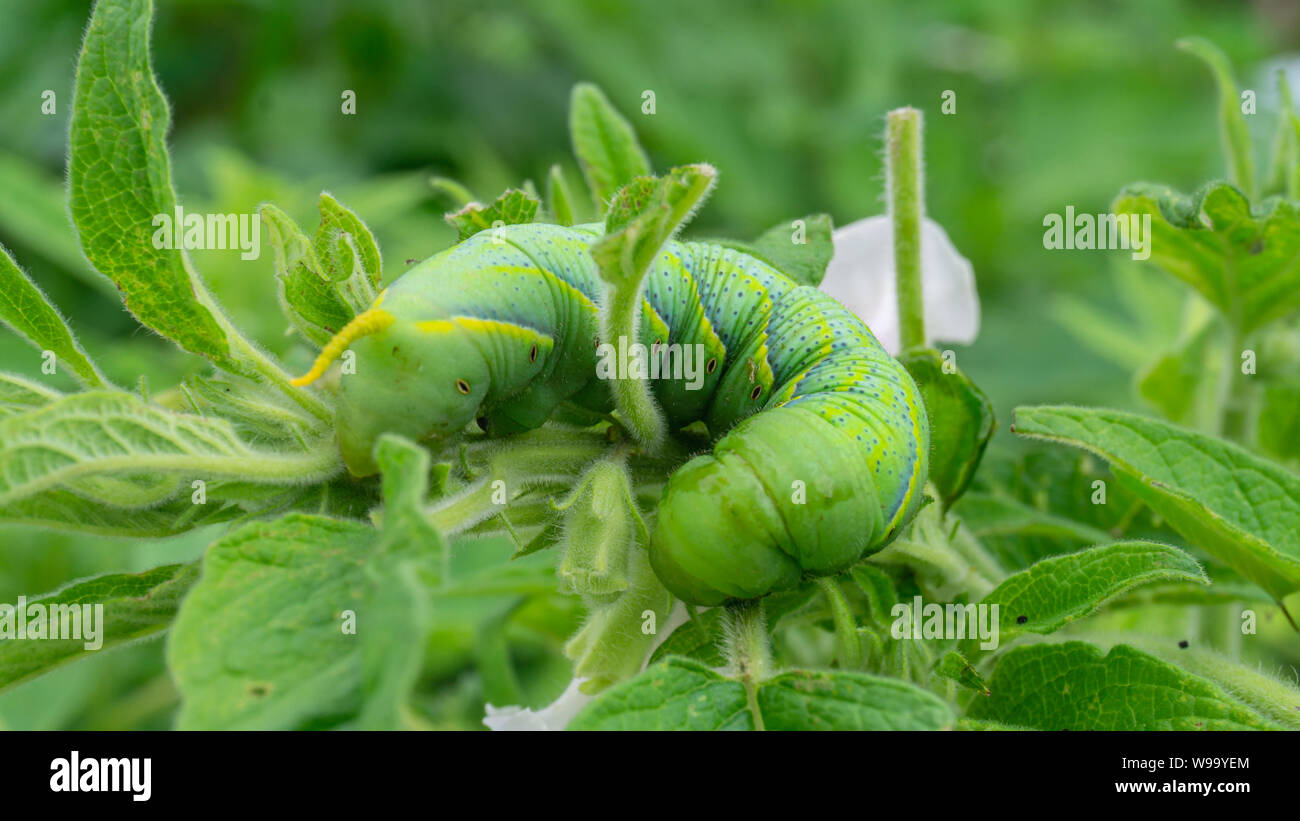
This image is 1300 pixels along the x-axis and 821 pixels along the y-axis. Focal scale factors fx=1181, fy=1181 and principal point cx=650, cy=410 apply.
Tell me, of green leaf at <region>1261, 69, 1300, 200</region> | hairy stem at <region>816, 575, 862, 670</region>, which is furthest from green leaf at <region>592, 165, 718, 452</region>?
green leaf at <region>1261, 69, 1300, 200</region>

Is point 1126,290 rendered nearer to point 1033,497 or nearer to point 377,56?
point 1033,497

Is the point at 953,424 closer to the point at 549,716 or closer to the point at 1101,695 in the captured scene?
the point at 1101,695

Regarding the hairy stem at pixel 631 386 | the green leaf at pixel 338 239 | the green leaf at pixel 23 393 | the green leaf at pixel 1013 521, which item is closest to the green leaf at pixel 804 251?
the hairy stem at pixel 631 386

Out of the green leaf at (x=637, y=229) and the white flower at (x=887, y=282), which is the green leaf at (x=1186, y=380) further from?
the green leaf at (x=637, y=229)

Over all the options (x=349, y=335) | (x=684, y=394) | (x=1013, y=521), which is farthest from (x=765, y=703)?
(x=1013, y=521)

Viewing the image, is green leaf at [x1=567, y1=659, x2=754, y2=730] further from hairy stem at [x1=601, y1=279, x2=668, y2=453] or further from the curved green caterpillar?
hairy stem at [x1=601, y1=279, x2=668, y2=453]
